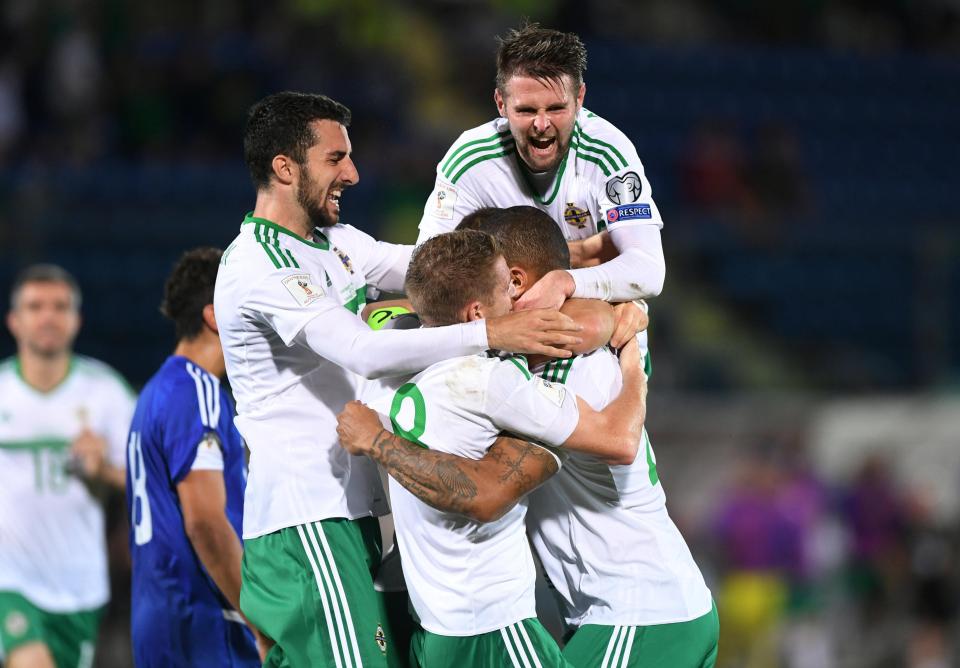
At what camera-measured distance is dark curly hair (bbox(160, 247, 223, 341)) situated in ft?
18.1

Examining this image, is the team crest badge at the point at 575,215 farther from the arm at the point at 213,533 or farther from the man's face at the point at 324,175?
the arm at the point at 213,533

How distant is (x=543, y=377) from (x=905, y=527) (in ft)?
26.3

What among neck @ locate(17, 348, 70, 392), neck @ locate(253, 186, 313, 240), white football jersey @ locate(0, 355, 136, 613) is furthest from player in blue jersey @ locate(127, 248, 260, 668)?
neck @ locate(17, 348, 70, 392)

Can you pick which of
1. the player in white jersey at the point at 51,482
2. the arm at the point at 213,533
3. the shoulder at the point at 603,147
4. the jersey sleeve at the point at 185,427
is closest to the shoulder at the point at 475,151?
the shoulder at the point at 603,147

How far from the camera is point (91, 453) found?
683 centimetres

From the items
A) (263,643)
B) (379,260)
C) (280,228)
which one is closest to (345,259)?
(379,260)

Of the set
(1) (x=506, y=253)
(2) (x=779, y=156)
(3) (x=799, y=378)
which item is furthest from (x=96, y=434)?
(2) (x=779, y=156)

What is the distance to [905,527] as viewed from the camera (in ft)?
37.8

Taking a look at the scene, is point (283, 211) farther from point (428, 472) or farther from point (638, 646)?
point (638, 646)

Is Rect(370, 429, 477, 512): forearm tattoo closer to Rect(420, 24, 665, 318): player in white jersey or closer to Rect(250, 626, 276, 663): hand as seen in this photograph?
Rect(420, 24, 665, 318): player in white jersey

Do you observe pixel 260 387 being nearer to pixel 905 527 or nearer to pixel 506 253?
pixel 506 253

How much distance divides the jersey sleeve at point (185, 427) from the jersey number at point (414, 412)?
4.60 feet

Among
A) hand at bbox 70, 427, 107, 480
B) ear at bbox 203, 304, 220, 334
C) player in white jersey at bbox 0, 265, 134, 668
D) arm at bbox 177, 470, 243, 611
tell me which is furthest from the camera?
player in white jersey at bbox 0, 265, 134, 668

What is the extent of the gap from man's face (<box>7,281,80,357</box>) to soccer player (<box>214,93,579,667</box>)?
305cm
